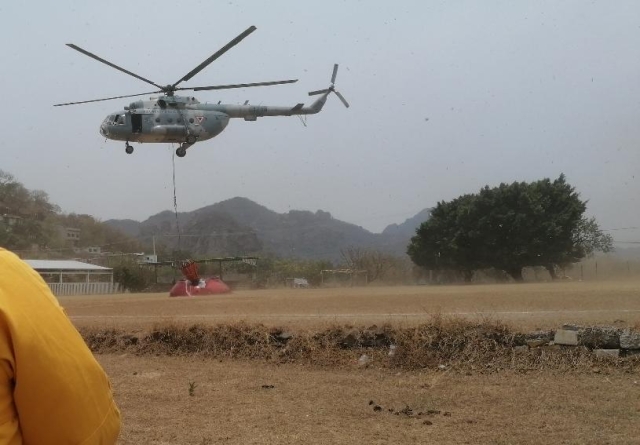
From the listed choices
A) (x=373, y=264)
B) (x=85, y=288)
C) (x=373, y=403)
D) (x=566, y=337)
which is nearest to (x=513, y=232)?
(x=373, y=264)

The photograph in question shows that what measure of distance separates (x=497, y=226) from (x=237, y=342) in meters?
41.7

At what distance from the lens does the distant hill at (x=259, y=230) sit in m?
59.7

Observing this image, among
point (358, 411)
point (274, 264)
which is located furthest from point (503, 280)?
point (358, 411)

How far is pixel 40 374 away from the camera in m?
1.35

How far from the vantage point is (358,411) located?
6.96m

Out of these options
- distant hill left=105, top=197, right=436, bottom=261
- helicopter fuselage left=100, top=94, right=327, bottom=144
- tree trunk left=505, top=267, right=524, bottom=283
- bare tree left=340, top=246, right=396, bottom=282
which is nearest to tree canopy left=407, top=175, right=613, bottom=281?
tree trunk left=505, top=267, right=524, bottom=283

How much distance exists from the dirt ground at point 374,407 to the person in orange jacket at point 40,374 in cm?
467

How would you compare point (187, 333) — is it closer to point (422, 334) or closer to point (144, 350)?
point (144, 350)

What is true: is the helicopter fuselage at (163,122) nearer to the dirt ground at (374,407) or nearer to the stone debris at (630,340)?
the dirt ground at (374,407)

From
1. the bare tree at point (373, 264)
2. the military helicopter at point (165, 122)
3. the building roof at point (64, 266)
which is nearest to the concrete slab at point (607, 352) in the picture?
the military helicopter at point (165, 122)

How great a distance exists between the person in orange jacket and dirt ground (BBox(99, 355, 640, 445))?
15.3 ft

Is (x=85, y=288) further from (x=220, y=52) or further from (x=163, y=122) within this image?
(x=220, y=52)

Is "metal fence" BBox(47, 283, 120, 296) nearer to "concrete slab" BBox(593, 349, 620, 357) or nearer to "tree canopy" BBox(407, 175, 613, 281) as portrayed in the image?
"tree canopy" BBox(407, 175, 613, 281)

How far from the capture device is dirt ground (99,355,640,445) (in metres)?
5.91
